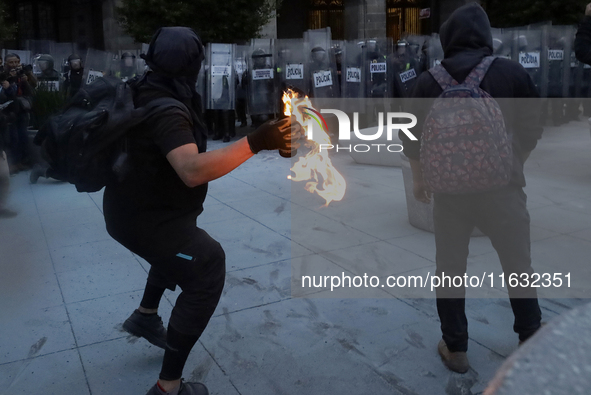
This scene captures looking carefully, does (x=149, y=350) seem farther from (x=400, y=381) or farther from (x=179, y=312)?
(x=400, y=381)

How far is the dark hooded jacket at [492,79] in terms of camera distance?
2953mm

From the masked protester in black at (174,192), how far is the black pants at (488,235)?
1108 millimetres

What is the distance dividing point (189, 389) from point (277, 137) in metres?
1.33

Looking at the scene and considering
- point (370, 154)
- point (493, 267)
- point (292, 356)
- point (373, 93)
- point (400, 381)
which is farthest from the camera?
point (373, 93)

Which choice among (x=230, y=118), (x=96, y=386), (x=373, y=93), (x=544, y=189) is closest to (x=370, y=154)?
(x=544, y=189)

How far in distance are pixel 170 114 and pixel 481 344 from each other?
223cm

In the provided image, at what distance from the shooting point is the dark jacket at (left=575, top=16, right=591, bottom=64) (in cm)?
639

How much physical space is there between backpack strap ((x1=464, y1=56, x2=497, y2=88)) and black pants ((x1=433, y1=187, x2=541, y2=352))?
54 centimetres

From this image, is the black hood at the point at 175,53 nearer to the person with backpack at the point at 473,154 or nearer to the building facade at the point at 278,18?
the person with backpack at the point at 473,154

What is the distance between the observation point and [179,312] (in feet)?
8.88

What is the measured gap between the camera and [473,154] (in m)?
2.88

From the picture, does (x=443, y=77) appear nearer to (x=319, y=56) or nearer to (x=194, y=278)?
(x=194, y=278)

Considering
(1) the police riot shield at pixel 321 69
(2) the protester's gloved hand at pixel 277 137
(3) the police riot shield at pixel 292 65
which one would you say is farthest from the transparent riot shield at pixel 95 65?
(2) the protester's gloved hand at pixel 277 137

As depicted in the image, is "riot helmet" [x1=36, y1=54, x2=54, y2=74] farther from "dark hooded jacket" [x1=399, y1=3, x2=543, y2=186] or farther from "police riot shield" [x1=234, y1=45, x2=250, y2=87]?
"dark hooded jacket" [x1=399, y1=3, x2=543, y2=186]
